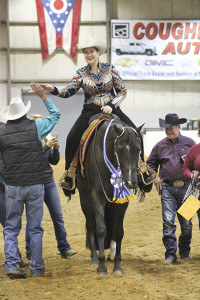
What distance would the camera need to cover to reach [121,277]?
5578 millimetres

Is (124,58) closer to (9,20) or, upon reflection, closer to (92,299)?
(9,20)

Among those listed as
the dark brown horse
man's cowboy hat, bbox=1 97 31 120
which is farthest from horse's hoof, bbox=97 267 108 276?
man's cowboy hat, bbox=1 97 31 120

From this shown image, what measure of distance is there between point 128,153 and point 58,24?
17.5 metres

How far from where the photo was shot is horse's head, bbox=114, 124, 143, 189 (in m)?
5.22

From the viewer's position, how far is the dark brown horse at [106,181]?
5277mm

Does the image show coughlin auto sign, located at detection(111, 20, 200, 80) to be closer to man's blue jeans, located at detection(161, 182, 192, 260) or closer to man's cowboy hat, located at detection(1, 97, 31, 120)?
man's blue jeans, located at detection(161, 182, 192, 260)

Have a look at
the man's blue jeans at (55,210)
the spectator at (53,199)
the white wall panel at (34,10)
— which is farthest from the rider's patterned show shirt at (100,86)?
the white wall panel at (34,10)

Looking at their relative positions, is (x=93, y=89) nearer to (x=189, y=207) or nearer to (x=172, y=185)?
(x=172, y=185)

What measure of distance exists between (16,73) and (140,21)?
5.85 metres

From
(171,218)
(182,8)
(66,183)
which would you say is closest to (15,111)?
(66,183)

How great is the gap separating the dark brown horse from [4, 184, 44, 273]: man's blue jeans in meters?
0.65

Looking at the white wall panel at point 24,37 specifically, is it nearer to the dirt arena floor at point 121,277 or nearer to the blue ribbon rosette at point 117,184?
the dirt arena floor at point 121,277

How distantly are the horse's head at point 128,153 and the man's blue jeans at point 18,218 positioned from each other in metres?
0.99

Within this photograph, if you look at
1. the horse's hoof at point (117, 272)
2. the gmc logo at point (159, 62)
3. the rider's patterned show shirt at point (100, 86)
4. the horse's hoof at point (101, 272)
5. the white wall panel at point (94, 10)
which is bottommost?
the horse's hoof at point (117, 272)
